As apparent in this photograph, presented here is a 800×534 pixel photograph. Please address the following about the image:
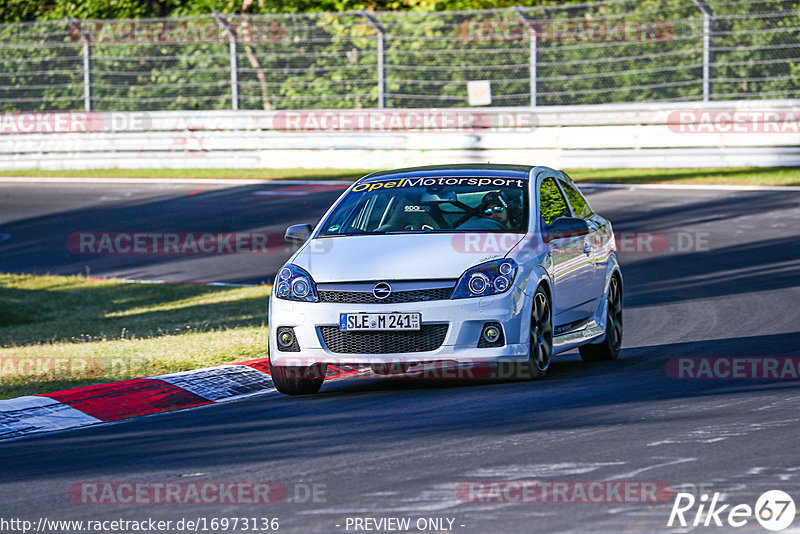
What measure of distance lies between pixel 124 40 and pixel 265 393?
23552mm

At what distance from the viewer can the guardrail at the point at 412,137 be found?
85.6 ft

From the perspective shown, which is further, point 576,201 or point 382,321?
point 576,201

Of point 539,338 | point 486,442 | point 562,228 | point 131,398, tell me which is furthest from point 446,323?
point 131,398

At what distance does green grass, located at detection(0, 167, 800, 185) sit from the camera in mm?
25109

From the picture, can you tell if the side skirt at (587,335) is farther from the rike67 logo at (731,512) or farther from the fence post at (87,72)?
the fence post at (87,72)

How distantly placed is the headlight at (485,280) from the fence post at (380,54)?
2048 cm

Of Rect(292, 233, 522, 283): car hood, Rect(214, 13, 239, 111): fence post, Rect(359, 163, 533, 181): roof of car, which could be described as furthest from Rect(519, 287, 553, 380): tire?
Rect(214, 13, 239, 111): fence post

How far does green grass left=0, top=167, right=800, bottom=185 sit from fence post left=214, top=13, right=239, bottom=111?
1.59 meters

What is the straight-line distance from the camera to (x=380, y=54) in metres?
29.3

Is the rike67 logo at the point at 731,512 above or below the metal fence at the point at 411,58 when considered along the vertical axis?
below

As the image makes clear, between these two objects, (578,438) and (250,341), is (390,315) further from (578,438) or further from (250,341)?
(250,341)

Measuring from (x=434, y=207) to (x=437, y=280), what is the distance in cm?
130

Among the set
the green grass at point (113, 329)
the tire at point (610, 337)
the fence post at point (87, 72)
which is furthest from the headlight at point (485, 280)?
the fence post at point (87, 72)

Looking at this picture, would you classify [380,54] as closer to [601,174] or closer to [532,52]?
[532,52]
